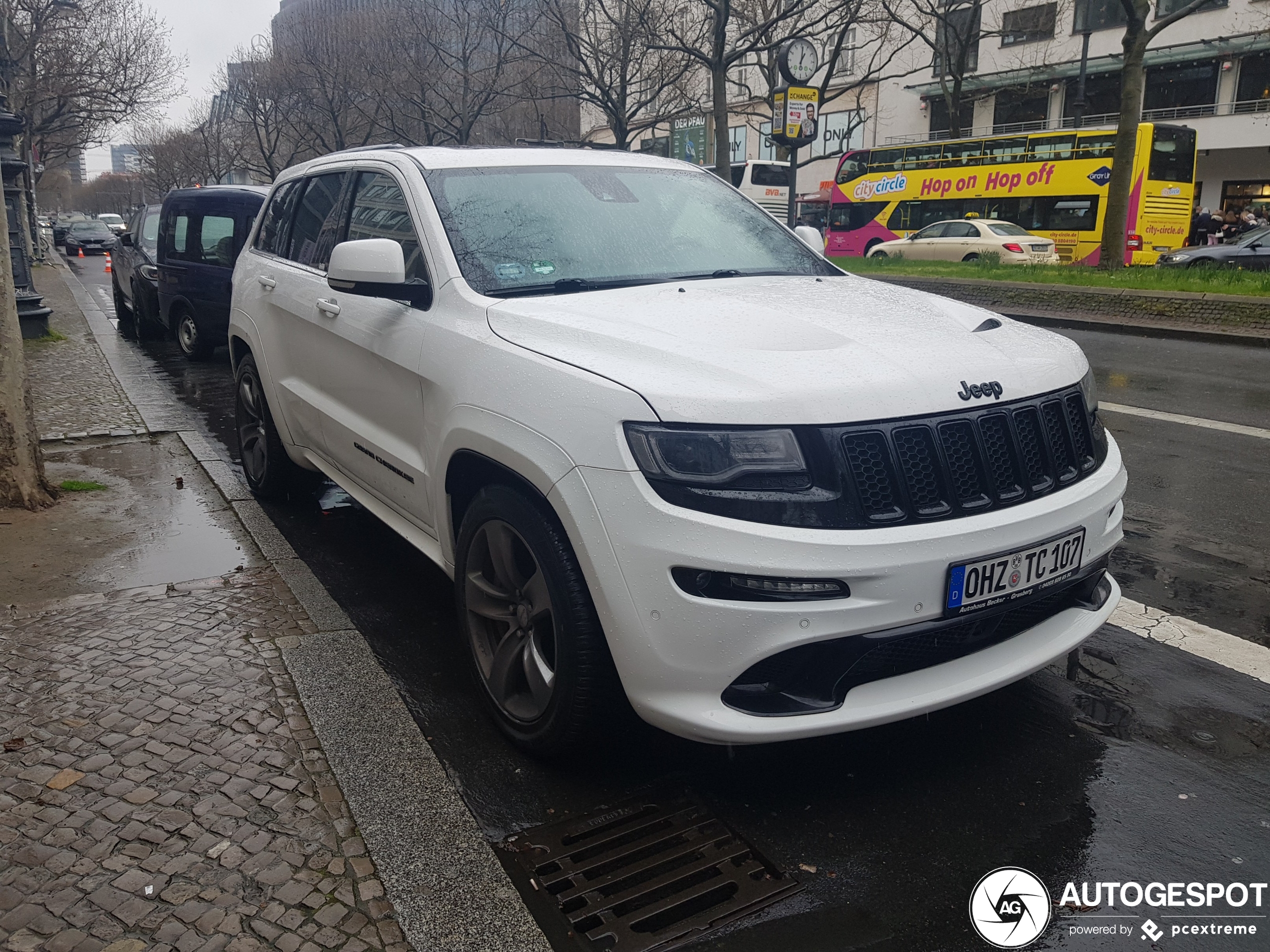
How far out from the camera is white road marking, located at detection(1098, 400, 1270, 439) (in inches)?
299

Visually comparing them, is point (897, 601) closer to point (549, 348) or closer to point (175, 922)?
point (549, 348)

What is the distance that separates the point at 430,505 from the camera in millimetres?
3709

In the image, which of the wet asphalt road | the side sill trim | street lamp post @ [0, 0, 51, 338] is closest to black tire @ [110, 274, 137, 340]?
street lamp post @ [0, 0, 51, 338]

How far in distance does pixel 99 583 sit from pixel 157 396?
559 cm

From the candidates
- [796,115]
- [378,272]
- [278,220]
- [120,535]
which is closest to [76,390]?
[120,535]

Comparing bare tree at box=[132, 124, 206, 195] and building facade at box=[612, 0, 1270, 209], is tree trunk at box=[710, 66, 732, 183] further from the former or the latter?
bare tree at box=[132, 124, 206, 195]

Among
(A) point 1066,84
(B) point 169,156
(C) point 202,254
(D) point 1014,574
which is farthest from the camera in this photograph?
(B) point 169,156

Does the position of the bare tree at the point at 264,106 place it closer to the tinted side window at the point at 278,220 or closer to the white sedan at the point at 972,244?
the white sedan at the point at 972,244

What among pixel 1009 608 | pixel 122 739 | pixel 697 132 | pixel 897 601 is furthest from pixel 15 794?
pixel 697 132

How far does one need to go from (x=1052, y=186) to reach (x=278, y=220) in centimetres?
2725

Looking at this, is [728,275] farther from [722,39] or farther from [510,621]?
[722,39]

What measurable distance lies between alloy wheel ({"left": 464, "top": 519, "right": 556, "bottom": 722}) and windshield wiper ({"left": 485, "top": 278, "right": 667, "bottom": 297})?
0.83m

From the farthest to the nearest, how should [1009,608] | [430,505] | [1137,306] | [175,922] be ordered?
[1137,306]
[430,505]
[1009,608]
[175,922]

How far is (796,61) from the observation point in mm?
23250
